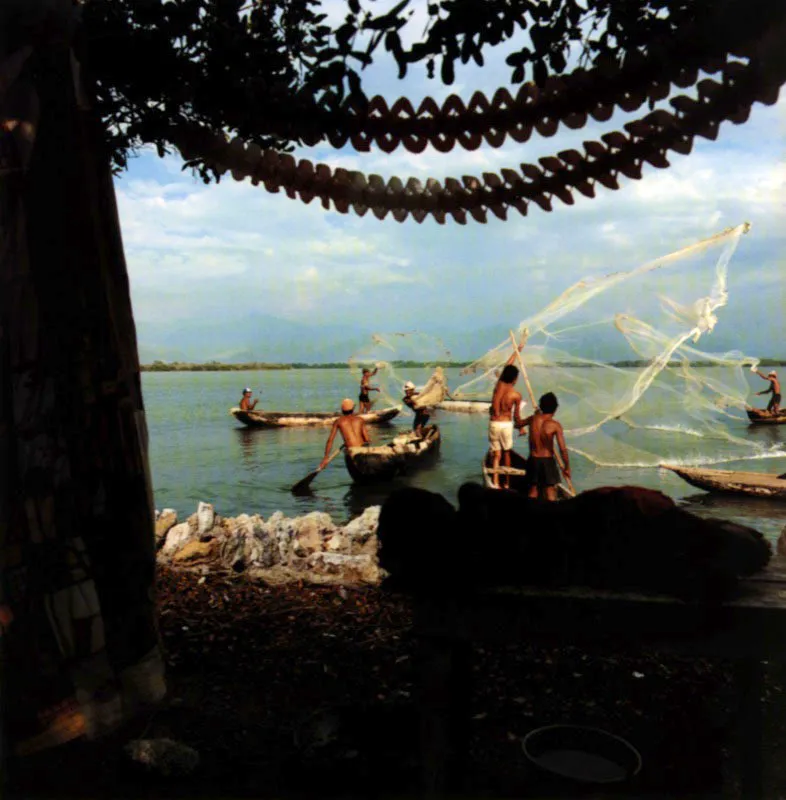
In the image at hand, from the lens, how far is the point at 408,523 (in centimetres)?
304

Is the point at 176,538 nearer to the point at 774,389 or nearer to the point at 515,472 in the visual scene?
the point at 515,472

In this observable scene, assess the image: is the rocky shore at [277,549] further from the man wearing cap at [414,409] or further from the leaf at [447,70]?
the man wearing cap at [414,409]

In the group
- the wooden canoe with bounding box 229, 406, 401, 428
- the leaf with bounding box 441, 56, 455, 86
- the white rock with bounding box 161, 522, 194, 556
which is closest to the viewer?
the leaf with bounding box 441, 56, 455, 86

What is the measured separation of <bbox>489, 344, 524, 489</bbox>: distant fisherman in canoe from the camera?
1260 cm

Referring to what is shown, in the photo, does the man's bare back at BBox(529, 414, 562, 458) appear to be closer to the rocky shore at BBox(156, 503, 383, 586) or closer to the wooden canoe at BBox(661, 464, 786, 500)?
the rocky shore at BBox(156, 503, 383, 586)

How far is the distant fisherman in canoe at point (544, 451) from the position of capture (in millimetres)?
11344

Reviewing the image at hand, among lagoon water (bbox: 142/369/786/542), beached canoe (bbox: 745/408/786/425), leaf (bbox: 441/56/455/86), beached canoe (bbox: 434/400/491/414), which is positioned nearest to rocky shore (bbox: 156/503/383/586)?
leaf (bbox: 441/56/455/86)

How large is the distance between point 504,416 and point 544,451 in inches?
68.1

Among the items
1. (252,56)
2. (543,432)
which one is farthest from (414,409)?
(252,56)

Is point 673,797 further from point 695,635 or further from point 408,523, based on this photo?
point 408,523

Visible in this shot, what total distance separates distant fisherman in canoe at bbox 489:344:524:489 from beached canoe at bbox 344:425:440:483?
23.0ft

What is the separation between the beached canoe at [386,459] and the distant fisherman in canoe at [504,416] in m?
7.01

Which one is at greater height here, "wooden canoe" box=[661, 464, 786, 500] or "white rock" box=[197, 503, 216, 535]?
"white rock" box=[197, 503, 216, 535]

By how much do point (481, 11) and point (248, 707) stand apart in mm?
4483
